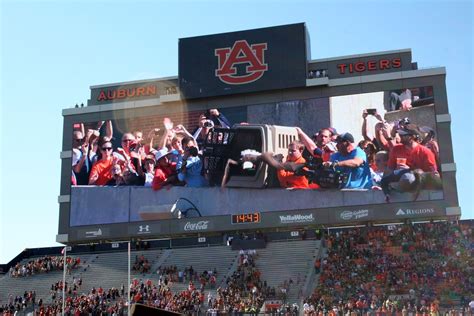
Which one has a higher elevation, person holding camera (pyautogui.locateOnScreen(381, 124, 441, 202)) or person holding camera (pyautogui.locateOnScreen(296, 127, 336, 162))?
person holding camera (pyautogui.locateOnScreen(296, 127, 336, 162))

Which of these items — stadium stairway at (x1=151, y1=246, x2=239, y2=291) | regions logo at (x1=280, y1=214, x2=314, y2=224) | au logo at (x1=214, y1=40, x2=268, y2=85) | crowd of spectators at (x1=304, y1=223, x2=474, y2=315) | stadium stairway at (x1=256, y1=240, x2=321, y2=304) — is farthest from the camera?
au logo at (x1=214, y1=40, x2=268, y2=85)

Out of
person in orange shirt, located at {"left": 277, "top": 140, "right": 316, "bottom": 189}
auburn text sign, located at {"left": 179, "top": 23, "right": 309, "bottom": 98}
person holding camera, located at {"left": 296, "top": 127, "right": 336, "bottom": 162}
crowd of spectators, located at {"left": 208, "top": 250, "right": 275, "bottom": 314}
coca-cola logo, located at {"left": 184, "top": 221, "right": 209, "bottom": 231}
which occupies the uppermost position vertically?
auburn text sign, located at {"left": 179, "top": 23, "right": 309, "bottom": 98}

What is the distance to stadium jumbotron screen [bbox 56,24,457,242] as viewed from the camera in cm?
4597

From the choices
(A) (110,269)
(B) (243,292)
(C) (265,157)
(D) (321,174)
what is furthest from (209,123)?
(B) (243,292)

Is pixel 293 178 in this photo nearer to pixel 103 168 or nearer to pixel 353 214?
pixel 353 214

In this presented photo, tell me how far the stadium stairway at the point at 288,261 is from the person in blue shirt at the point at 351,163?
15.0 feet

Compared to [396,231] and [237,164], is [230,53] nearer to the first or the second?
[237,164]

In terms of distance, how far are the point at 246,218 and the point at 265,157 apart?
4.01 metres

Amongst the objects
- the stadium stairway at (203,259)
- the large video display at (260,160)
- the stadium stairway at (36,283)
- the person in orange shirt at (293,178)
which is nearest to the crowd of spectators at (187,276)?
the stadium stairway at (203,259)

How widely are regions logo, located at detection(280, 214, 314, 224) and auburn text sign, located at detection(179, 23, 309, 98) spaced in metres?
8.38

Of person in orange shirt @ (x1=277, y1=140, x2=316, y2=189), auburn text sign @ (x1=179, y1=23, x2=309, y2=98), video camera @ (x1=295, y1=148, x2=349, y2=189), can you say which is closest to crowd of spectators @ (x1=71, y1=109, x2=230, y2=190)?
auburn text sign @ (x1=179, y1=23, x2=309, y2=98)

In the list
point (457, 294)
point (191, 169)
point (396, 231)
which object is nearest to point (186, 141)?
point (191, 169)

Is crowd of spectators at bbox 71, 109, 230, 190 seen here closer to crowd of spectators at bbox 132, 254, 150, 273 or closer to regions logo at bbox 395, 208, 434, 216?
crowd of spectators at bbox 132, 254, 150, 273

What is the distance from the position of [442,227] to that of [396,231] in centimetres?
267
